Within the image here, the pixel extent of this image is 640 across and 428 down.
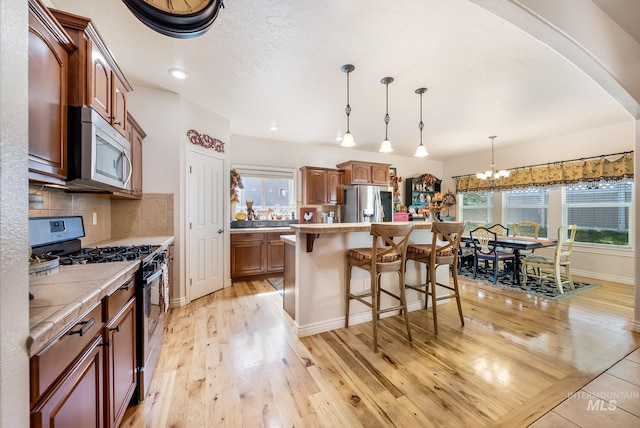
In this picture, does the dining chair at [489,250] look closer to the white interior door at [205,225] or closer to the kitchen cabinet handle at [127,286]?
the white interior door at [205,225]

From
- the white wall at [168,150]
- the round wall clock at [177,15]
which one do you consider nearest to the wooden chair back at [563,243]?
the round wall clock at [177,15]

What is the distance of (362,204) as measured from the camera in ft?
16.9

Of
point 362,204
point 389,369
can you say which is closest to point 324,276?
point 389,369

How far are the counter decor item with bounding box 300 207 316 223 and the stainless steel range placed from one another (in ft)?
9.91

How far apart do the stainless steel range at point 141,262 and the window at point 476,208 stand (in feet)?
21.3

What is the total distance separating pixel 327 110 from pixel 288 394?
3267 millimetres

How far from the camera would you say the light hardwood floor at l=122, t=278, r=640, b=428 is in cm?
147

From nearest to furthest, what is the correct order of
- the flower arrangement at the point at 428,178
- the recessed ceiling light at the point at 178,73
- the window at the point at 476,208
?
the recessed ceiling light at the point at 178,73
the window at the point at 476,208
the flower arrangement at the point at 428,178

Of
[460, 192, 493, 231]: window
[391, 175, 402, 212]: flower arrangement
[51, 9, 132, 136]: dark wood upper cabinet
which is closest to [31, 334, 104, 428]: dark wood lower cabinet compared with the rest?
[51, 9, 132, 136]: dark wood upper cabinet

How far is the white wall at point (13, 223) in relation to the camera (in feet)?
1.84

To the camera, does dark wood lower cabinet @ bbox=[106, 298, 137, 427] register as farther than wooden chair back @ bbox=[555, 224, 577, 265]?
No

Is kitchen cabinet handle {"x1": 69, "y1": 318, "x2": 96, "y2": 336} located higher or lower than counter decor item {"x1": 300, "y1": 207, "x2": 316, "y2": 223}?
lower

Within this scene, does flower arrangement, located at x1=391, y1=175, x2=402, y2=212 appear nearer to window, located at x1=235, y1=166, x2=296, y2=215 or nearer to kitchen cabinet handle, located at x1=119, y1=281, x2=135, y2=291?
window, located at x1=235, y1=166, x2=296, y2=215

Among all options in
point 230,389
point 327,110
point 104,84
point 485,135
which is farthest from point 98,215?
point 485,135
